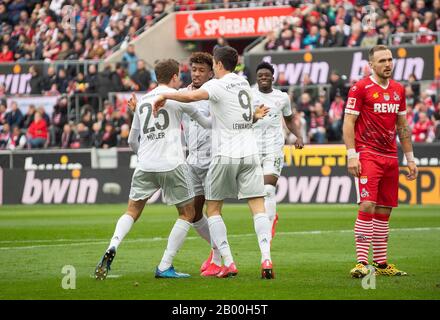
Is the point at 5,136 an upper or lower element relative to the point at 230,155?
lower

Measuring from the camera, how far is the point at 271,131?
15508mm

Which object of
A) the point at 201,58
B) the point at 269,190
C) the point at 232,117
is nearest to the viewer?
the point at 232,117

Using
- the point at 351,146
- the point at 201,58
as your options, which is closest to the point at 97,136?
the point at 201,58

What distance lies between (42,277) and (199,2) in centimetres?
3136

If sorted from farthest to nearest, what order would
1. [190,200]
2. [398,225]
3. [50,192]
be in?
1. [50,192]
2. [398,225]
3. [190,200]

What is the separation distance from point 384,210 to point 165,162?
8.47 feet

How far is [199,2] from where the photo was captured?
1674 inches

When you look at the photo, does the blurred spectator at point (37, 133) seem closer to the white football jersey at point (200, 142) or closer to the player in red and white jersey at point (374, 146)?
the white football jersey at point (200, 142)

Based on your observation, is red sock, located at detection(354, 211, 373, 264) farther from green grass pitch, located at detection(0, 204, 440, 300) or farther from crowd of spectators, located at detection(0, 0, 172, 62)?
crowd of spectators, located at detection(0, 0, 172, 62)

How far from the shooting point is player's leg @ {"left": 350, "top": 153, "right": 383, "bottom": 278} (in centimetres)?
1208

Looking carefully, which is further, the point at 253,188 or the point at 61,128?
the point at 61,128

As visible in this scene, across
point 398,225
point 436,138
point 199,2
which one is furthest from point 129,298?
point 199,2

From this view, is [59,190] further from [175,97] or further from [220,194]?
[175,97]

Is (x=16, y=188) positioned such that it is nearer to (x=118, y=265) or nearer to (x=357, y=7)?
(x=357, y=7)
